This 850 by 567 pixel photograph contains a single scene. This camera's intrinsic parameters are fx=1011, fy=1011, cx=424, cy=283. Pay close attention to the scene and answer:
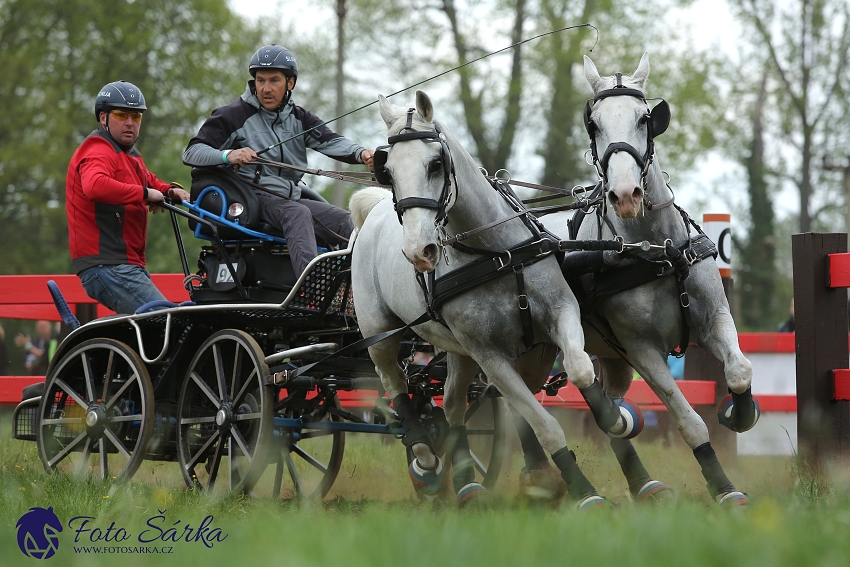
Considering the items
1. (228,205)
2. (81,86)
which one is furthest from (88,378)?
(81,86)

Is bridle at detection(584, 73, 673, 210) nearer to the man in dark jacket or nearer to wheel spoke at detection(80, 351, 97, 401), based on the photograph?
the man in dark jacket

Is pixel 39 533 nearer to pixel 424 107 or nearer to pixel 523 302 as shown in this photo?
pixel 523 302

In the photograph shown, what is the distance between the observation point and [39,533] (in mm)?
3686

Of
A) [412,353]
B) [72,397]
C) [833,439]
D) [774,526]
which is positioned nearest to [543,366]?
[412,353]

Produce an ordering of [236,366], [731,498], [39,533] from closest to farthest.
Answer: [39,533] < [731,498] < [236,366]

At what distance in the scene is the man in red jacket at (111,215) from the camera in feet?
21.0

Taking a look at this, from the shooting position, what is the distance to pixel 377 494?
22.7 ft

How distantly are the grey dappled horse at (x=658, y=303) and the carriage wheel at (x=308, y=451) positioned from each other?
6.73 ft

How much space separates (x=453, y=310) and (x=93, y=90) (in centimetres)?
2010

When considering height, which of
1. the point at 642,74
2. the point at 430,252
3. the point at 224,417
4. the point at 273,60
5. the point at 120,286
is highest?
the point at 273,60

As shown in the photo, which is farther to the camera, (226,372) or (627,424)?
(226,372)

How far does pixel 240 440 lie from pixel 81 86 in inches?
750

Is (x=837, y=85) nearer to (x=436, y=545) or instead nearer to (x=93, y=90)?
(x=93, y=90)

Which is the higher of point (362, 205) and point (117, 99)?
point (117, 99)
